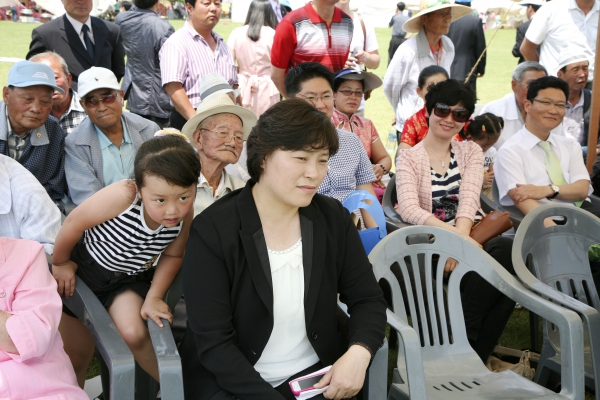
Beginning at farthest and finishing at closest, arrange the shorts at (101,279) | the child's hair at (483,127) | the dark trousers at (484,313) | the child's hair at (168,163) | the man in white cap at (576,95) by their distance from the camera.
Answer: the man in white cap at (576,95)
the child's hair at (483,127)
the dark trousers at (484,313)
the shorts at (101,279)
the child's hair at (168,163)

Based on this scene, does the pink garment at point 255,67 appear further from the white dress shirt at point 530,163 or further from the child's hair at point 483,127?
the white dress shirt at point 530,163

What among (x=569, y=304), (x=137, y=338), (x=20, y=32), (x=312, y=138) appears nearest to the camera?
(x=312, y=138)

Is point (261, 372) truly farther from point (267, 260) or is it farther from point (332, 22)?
point (332, 22)

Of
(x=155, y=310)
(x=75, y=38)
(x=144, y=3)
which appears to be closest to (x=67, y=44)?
(x=75, y=38)

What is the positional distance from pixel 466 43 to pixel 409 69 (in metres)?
3.25

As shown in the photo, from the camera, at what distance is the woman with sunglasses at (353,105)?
13.7 ft

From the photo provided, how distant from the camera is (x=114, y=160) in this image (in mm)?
3230

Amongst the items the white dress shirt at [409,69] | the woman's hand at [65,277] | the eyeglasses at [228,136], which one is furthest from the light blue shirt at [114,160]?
the white dress shirt at [409,69]

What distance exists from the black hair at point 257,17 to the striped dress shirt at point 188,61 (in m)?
1.36

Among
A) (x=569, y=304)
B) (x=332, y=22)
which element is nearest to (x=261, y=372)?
(x=569, y=304)

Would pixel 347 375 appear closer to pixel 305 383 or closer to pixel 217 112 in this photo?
pixel 305 383

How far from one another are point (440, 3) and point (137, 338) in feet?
12.1

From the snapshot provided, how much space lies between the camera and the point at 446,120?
351cm

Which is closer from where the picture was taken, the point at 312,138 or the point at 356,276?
the point at 312,138
